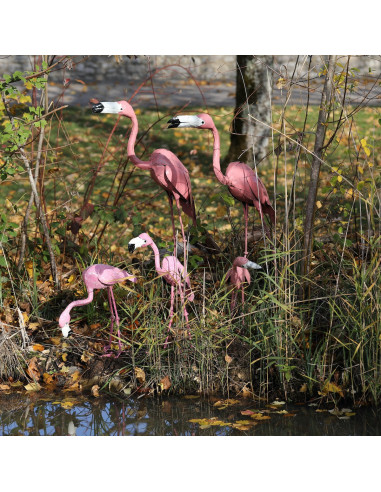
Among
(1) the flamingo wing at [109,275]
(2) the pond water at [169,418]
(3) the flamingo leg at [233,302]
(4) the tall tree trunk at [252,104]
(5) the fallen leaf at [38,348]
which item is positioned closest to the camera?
(2) the pond water at [169,418]

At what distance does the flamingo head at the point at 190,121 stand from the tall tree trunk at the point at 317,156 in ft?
2.20

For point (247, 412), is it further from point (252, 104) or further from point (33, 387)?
point (252, 104)

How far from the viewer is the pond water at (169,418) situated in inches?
147

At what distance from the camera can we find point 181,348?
416 cm

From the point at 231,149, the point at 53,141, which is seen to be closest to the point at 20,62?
the point at 53,141

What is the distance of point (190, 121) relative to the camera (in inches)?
165

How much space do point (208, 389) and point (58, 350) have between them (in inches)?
41.0

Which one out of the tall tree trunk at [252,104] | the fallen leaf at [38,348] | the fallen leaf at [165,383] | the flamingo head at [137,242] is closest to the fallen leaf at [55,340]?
the fallen leaf at [38,348]

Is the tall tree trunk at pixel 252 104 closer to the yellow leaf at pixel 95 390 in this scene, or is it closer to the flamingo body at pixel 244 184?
the flamingo body at pixel 244 184

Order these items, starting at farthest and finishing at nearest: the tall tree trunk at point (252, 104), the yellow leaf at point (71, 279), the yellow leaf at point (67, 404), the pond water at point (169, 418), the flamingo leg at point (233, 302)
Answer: the tall tree trunk at point (252, 104) → the yellow leaf at point (71, 279) → the flamingo leg at point (233, 302) → the yellow leaf at point (67, 404) → the pond water at point (169, 418)

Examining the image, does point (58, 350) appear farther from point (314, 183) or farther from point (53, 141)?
point (53, 141)

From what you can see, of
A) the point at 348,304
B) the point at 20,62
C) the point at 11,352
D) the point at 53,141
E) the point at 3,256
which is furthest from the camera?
the point at 20,62

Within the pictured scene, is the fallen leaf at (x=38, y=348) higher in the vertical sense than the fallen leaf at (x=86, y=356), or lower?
higher

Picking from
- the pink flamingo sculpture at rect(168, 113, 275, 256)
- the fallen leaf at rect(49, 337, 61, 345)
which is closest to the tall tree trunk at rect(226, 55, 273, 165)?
the pink flamingo sculpture at rect(168, 113, 275, 256)
